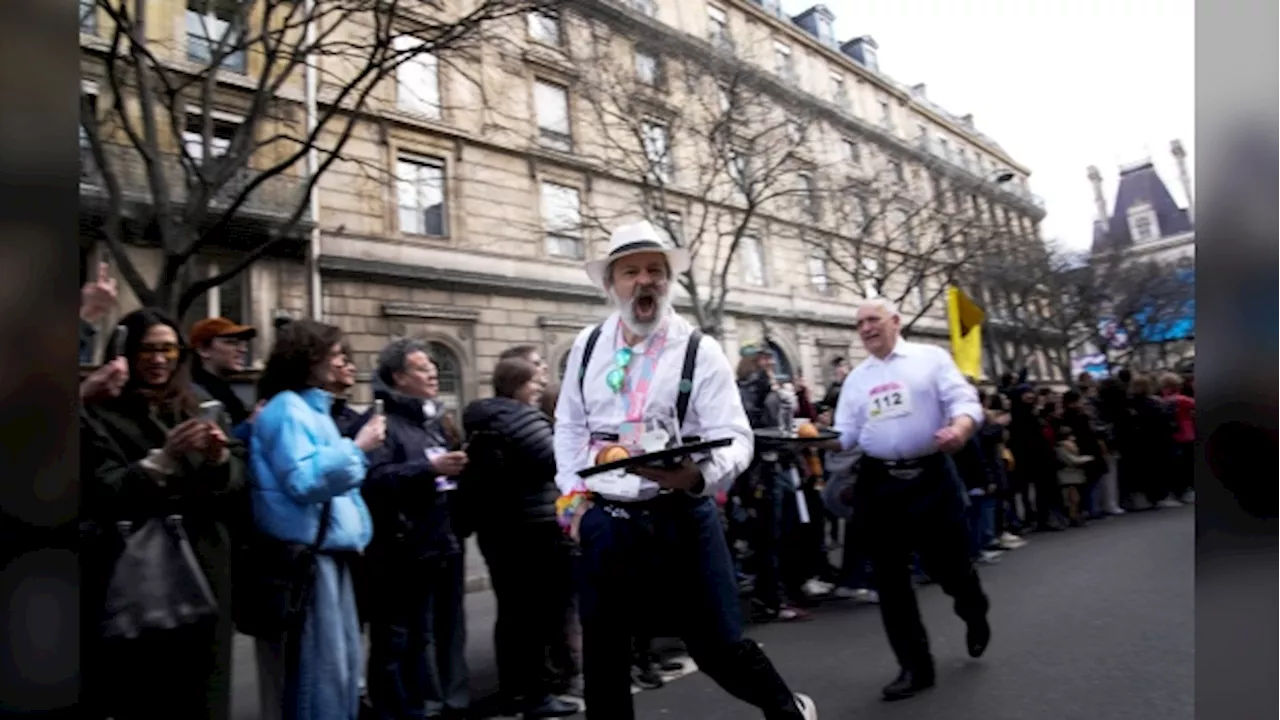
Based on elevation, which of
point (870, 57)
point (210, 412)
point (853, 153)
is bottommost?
point (210, 412)

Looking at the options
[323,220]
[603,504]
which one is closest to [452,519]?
[603,504]

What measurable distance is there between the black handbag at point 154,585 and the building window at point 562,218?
17375 mm

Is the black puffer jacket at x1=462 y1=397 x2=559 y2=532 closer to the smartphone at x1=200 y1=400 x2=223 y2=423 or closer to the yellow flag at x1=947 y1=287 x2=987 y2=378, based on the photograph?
the smartphone at x1=200 y1=400 x2=223 y2=423

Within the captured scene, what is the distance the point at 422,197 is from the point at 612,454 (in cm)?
1658

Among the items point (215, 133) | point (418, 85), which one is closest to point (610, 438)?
point (215, 133)

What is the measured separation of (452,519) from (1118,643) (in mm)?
→ 3942

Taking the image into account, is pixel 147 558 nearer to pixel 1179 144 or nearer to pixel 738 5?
pixel 1179 144

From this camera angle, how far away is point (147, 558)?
86.1 inches

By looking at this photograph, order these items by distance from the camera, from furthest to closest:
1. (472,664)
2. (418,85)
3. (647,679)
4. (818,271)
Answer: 1. (818,271)
2. (418,85)
3. (472,664)
4. (647,679)

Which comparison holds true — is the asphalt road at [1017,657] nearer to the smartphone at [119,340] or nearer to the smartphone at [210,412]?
the smartphone at [210,412]

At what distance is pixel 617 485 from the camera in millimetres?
2434

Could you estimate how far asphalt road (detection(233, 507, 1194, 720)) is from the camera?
341cm

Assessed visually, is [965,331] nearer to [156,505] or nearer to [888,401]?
[888,401]

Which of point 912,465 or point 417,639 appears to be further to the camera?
point 912,465
